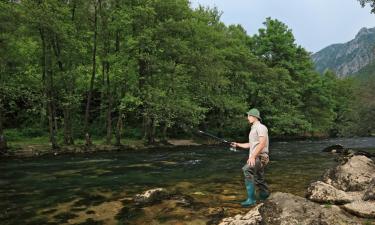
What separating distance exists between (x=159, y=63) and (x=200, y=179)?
2235 centimetres

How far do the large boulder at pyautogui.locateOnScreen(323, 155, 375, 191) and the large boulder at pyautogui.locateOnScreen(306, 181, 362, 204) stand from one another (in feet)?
3.65

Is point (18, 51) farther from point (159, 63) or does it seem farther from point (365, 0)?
point (365, 0)

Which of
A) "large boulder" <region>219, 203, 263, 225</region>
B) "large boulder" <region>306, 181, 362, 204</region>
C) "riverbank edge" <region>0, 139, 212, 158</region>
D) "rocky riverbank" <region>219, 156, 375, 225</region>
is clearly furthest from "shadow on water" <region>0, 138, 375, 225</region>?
"riverbank edge" <region>0, 139, 212, 158</region>

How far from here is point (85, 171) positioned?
19828mm

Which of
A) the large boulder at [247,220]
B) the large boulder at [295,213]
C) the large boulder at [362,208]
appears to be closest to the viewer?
the large boulder at [295,213]

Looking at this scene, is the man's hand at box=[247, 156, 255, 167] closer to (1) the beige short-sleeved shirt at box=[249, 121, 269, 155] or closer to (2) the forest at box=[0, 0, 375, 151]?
(1) the beige short-sleeved shirt at box=[249, 121, 269, 155]

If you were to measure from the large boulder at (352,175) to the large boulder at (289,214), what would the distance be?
491cm

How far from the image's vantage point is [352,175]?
44.1 feet

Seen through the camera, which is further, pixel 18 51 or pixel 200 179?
pixel 18 51

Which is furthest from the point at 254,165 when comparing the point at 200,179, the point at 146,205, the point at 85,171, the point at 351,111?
the point at 351,111

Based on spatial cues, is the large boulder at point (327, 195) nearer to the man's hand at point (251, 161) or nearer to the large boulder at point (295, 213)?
the man's hand at point (251, 161)

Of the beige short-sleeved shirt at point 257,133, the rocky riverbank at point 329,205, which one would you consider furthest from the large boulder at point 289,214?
the beige short-sleeved shirt at point 257,133

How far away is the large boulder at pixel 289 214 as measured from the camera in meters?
8.11

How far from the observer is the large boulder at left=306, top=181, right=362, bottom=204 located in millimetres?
11234
